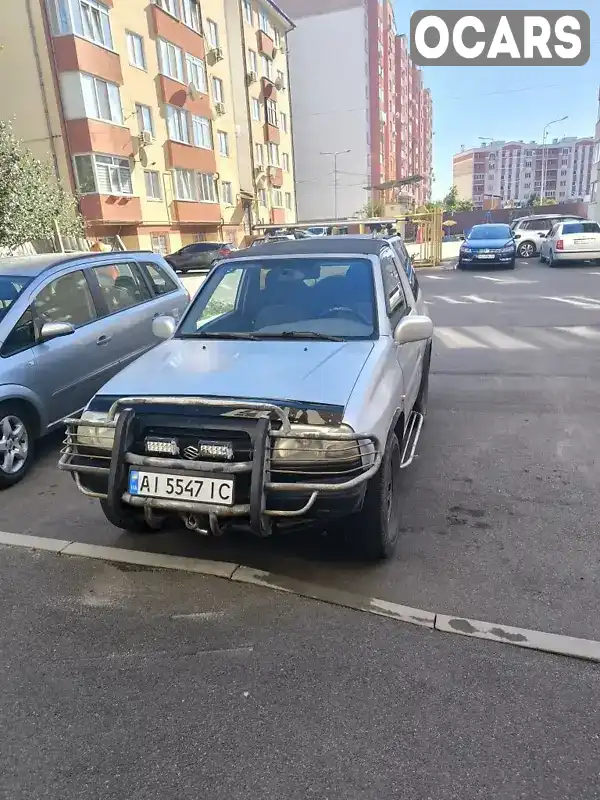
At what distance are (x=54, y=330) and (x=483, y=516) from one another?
12.2ft

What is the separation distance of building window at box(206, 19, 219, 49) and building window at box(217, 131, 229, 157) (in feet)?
15.4

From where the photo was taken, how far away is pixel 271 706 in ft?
7.78

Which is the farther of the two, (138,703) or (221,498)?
(221,498)

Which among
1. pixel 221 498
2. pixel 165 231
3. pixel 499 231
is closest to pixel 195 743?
pixel 221 498

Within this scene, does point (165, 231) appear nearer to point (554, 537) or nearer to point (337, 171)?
point (554, 537)

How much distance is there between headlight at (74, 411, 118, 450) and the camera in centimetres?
313

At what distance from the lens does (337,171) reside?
198ft

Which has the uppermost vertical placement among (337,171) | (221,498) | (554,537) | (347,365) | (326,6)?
(326,6)

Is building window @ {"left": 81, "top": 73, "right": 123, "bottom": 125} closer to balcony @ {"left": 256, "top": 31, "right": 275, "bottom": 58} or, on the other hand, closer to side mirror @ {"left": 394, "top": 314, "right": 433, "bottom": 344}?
balcony @ {"left": 256, "top": 31, "right": 275, "bottom": 58}

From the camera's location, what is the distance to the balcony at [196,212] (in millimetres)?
28281

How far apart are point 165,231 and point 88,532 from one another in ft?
85.2

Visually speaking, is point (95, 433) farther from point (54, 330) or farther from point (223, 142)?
point (223, 142)

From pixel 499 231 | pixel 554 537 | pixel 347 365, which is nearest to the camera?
pixel 347 365

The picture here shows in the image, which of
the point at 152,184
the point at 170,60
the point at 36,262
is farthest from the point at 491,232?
the point at 36,262
